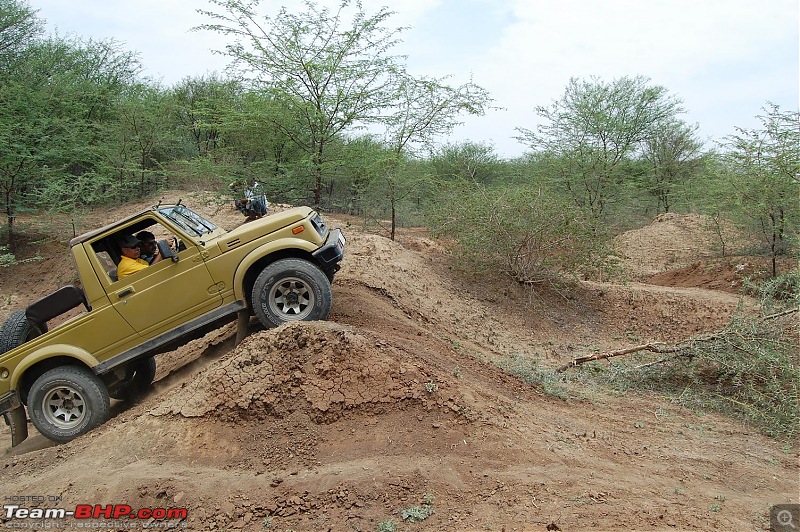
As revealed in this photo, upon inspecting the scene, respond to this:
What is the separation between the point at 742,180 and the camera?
1323cm

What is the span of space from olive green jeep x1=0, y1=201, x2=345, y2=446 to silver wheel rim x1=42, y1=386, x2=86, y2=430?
0.04 feet

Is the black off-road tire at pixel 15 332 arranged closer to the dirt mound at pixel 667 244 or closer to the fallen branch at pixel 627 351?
the fallen branch at pixel 627 351

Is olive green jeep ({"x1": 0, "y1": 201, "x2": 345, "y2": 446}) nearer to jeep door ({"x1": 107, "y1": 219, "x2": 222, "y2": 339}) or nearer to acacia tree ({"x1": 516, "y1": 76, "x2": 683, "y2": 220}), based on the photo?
jeep door ({"x1": 107, "y1": 219, "x2": 222, "y2": 339})

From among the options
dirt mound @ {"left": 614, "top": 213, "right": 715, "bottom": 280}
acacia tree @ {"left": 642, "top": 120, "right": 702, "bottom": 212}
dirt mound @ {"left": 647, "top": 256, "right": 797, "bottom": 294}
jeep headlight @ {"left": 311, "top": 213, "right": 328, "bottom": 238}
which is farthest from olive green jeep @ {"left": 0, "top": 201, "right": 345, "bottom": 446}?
acacia tree @ {"left": 642, "top": 120, "right": 702, "bottom": 212}

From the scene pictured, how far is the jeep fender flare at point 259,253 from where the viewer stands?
5.60 metres

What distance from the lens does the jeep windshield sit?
18.9 ft

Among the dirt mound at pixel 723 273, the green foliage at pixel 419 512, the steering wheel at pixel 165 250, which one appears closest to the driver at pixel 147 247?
the steering wheel at pixel 165 250

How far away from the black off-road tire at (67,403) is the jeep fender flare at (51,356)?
0.56 ft

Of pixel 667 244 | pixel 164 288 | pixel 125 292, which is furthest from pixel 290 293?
pixel 667 244

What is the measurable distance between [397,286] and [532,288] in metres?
3.10

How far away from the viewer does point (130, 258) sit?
5836 mm

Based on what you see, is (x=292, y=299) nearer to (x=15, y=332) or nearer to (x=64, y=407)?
(x=64, y=407)

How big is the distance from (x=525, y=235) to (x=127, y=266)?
7605 millimetres

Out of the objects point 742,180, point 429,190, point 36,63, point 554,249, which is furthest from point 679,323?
point 36,63
